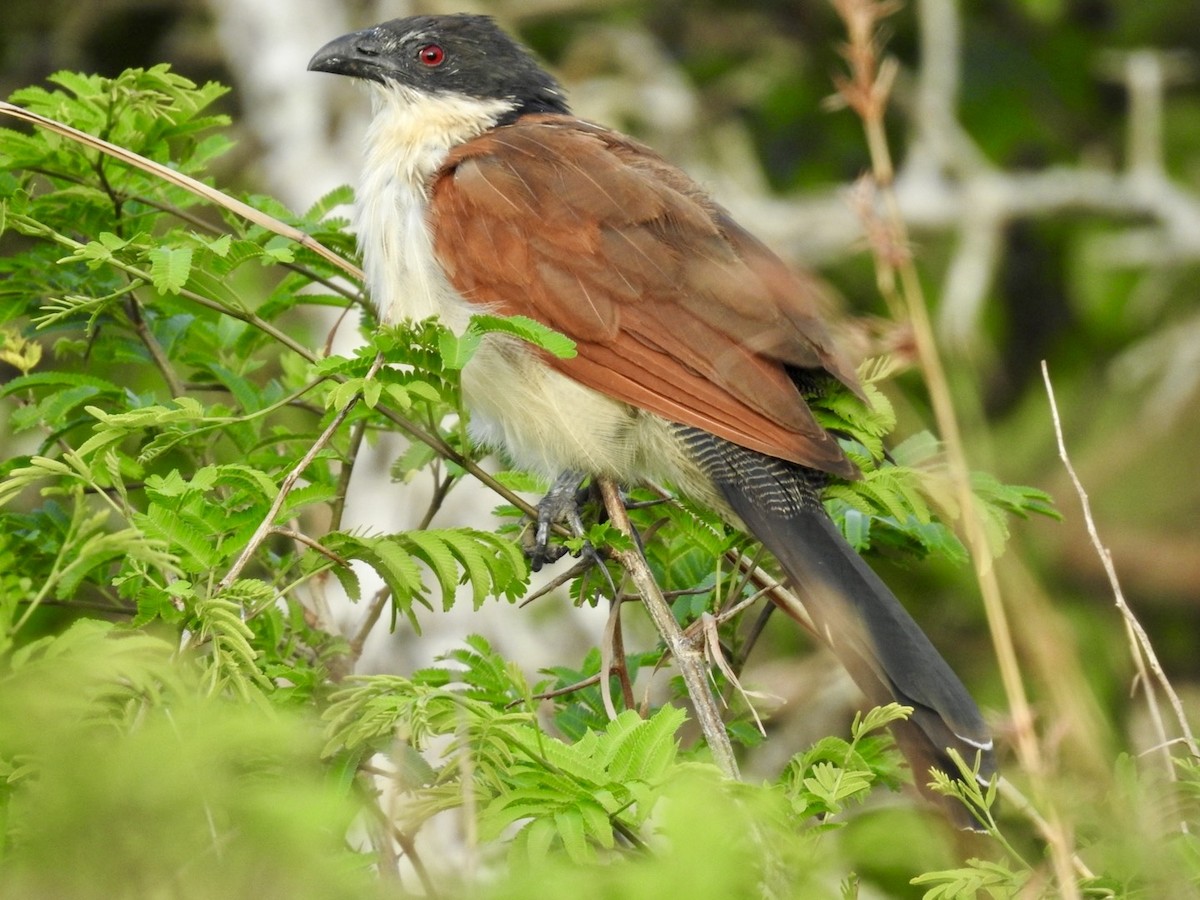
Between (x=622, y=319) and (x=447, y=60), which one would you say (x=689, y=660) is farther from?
(x=447, y=60)

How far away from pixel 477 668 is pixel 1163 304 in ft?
13.7

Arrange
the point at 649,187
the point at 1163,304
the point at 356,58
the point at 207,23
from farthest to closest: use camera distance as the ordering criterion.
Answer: the point at 207,23 < the point at 1163,304 < the point at 356,58 < the point at 649,187

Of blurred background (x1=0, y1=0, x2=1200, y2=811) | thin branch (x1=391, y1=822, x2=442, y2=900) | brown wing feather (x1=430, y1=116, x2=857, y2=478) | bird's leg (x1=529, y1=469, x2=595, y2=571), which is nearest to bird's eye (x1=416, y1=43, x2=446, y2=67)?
brown wing feather (x1=430, y1=116, x2=857, y2=478)

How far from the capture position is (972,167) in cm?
513

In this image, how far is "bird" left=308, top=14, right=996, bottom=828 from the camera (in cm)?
220

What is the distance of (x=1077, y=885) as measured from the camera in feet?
4.57

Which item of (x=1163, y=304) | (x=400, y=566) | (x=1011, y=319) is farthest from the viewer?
(x=1011, y=319)

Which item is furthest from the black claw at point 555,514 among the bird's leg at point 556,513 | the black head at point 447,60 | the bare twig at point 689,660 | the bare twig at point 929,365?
the black head at point 447,60

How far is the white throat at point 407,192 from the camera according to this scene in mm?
2490

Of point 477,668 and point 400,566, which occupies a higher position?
point 400,566

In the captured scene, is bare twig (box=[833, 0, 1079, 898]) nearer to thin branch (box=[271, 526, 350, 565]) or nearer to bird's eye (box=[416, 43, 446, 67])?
thin branch (box=[271, 526, 350, 565])

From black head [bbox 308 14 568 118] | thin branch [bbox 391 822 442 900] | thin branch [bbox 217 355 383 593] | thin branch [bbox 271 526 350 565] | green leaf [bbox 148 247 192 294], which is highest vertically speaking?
black head [bbox 308 14 568 118]

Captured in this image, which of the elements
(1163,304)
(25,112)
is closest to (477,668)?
(25,112)

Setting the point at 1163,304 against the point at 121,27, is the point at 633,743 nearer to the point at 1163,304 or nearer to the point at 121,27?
the point at 1163,304
